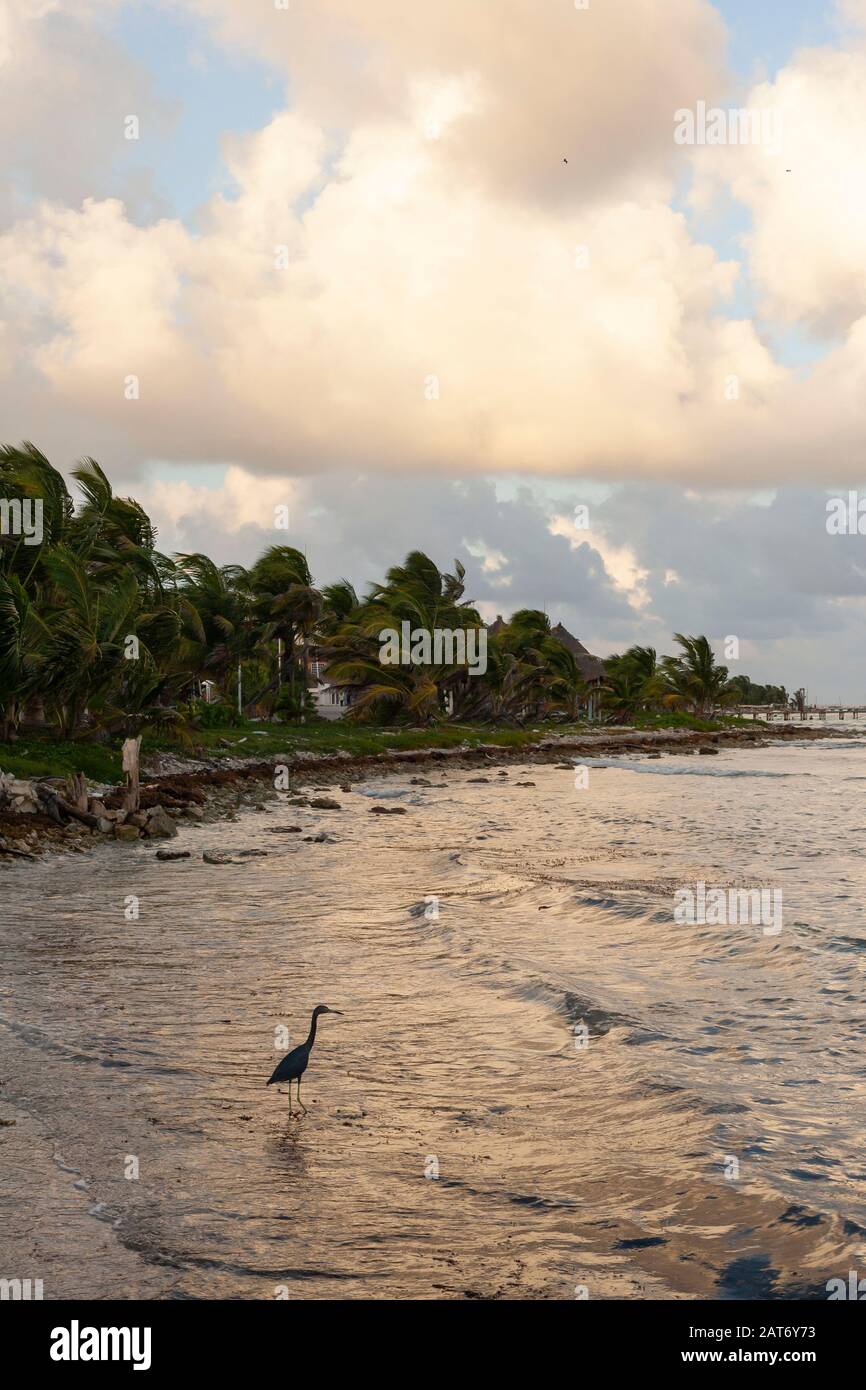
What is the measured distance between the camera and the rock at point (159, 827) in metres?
21.0

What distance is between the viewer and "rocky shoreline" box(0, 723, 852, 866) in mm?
19141

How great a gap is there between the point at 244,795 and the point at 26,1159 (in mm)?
24387

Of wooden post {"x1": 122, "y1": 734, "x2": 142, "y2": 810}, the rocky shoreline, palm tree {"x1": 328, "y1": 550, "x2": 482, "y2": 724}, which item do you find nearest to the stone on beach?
the rocky shoreline

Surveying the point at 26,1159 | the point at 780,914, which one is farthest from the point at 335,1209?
the point at 780,914

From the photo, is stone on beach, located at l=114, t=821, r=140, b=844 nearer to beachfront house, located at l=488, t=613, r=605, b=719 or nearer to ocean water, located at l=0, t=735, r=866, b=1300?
ocean water, located at l=0, t=735, r=866, b=1300

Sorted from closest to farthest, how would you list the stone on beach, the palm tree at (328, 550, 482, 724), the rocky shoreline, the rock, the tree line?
1. the rocky shoreline
2. the stone on beach
3. the rock
4. the tree line
5. the palm tree at (328, 550, 482, 724)

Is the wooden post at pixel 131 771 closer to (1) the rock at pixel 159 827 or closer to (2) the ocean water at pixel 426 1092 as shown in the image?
(1) the rock at pixel 159 827

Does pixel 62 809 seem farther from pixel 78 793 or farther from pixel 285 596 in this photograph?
pixel 285 596

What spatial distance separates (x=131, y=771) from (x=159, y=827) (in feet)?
4.38

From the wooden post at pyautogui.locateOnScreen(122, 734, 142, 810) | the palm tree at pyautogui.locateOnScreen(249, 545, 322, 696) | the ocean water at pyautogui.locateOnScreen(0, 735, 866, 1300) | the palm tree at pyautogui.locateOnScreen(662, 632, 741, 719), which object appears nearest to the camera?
the ocean water at pyautogui.locateOnScreen(0, 735, 866, 1300)

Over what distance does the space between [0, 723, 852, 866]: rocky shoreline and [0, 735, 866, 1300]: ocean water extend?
2944 mm

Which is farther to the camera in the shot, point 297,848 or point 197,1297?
point 297,848
